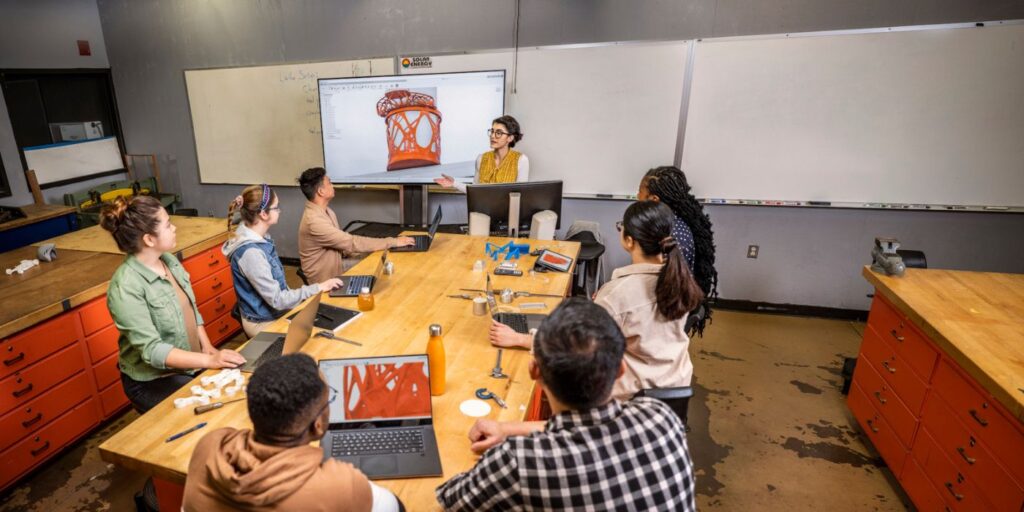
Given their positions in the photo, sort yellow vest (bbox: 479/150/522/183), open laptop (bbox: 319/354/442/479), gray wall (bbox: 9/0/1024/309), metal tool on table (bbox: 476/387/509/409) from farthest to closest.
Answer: yellow vest (bbox: 479/150/522/183), gray wall (bbox: 9/0/1024/309), metal tool on table (bbox: 476/387/509/409), open laptop (bbox: 319/354/442/479)

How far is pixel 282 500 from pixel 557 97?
3692 mm

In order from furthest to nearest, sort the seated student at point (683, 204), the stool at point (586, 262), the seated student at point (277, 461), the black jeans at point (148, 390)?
the stool at point (586, 262) < the seated student at point (683, 204) < the black jeans at point (148, 390) < the seated student at point (277, 461)

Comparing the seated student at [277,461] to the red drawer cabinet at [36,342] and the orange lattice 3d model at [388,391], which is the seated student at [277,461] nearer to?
the orange lattice 3d model at [388,391]

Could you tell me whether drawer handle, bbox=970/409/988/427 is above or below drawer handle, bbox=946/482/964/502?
above

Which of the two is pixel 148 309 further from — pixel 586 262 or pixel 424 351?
pixel 586 262

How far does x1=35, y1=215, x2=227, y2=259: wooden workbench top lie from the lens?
324 cm

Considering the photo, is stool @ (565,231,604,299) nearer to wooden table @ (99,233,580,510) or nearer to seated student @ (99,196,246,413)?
wooden table @ (99,233,580,510)

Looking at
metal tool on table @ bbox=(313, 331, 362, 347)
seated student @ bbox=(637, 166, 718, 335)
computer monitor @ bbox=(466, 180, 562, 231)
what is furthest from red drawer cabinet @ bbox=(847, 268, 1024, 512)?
metal tool on table @ bbox=(313, 331, 362, 347)

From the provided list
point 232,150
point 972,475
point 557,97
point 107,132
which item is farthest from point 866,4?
point 107,132

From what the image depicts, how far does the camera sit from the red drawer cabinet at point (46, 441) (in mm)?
2270

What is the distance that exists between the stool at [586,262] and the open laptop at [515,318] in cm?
112

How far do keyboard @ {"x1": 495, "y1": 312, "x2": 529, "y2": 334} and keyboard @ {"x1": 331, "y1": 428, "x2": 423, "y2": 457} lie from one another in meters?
0.72

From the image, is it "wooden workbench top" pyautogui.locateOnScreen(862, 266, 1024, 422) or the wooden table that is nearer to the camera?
the wooden table

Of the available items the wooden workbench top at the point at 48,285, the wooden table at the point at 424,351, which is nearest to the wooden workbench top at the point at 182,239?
the wooden workbench top at the point at 48,285
